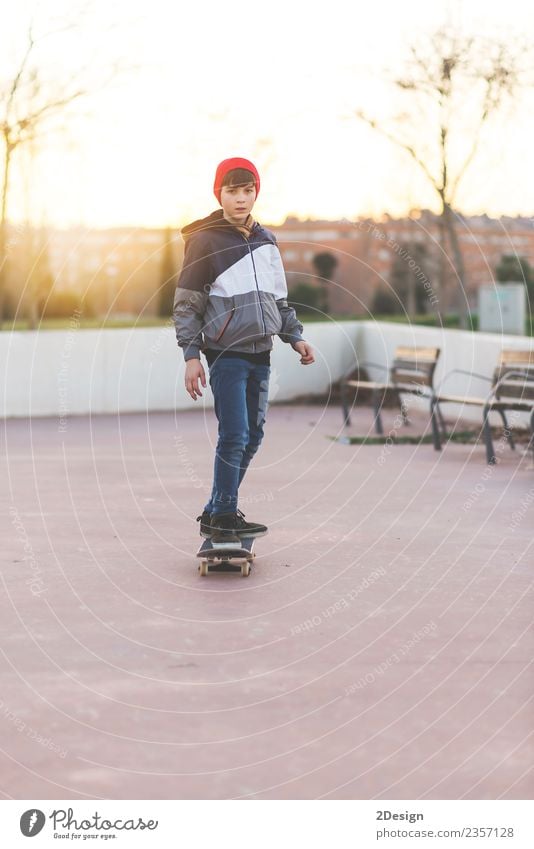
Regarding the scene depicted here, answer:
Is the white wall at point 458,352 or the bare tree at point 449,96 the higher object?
the bare tree at point 449,96

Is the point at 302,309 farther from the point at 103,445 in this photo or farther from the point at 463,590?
the point at 463,590

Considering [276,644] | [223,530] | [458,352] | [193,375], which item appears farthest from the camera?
[458,352]

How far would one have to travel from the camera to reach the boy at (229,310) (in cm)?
554

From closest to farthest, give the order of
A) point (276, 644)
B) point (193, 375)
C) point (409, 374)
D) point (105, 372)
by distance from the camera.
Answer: point (276, 644), point (193, 375), point (409, 374), point (105, 372)

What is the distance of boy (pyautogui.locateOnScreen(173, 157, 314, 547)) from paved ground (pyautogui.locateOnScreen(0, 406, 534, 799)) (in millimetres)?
590

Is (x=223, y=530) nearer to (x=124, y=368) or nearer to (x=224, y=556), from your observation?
(x=224, y=556)

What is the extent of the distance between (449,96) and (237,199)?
10.2 meters

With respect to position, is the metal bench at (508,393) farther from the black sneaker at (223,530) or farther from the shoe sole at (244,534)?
the black sneaker at (223,530)

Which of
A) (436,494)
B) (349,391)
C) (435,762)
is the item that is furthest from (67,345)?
(435,762)

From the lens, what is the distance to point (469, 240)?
28.5m

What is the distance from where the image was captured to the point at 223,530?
5707 millimetres

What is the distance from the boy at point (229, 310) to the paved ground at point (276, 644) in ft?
1.94
